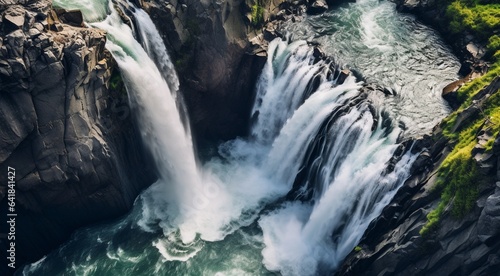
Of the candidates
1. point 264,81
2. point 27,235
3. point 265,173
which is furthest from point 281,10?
point 27,235

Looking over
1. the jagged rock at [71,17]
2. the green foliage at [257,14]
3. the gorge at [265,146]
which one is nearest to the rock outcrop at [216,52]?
the green foliage at [257,14]

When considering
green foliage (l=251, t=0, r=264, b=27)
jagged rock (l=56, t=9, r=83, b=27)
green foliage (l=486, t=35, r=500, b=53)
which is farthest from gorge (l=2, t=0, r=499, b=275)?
green foliage (l=486, t=35, r=500, b=53)

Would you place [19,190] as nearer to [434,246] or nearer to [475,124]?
[434,246]

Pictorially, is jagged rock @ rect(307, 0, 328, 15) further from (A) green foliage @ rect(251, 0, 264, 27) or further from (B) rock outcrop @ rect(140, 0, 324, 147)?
(A) green foliage @ rect(251, 0, 264, 27)

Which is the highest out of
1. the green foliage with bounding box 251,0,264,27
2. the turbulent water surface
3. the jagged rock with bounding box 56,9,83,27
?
the jagged rock with bounding box 56,9,83,27

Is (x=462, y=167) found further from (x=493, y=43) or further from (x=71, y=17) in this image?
(x=71, y=17)

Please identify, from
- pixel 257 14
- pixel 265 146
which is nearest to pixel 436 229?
pixel 265 146

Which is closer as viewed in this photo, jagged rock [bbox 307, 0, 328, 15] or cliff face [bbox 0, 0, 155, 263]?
cliff face [bbox 0, 0, 155, 263]
